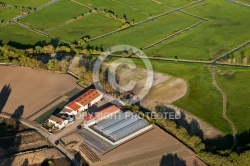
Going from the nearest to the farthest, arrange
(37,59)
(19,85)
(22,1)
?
1. (19,85)
2. (37,59)
3. (22,1)

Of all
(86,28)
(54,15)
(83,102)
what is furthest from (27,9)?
(83,102)

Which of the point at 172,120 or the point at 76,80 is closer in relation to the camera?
the point at 172,120

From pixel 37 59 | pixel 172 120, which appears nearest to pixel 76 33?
pixel 37 59

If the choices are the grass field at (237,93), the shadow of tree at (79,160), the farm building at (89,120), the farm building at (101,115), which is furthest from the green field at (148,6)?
the shadow of tree at (79,160)

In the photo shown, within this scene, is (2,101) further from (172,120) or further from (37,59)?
(172,120)

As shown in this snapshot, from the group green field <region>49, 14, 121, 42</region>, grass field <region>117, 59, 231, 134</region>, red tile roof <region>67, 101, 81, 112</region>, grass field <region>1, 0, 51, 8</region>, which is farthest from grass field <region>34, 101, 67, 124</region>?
grass field <region>1, 0, 51, 8</region>

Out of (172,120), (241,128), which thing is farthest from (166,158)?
(241,128)

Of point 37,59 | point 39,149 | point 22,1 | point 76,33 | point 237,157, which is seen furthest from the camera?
point 22,1

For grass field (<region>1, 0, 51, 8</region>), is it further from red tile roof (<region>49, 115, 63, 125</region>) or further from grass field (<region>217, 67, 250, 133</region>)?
grass field (<region>217, 67, 250, 133</region>)
